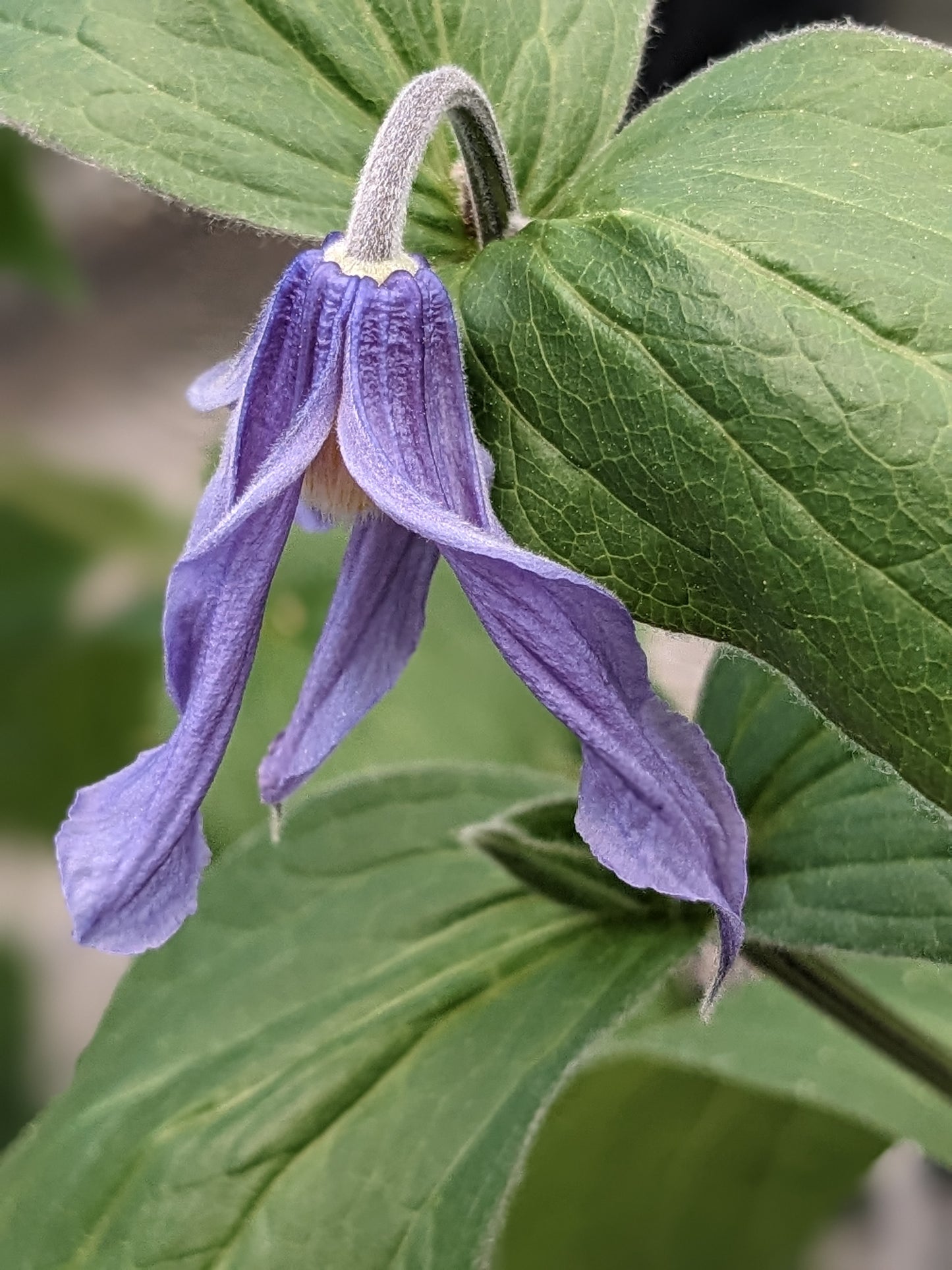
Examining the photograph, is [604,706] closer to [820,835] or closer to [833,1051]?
[820,835]

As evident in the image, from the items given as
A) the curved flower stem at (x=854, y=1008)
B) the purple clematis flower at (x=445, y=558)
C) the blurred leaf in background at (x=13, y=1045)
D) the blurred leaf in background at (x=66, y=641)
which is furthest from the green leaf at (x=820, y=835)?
the blurred leaf in background at (x=13, y=1045)

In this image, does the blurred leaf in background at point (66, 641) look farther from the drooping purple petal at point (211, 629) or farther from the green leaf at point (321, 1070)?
the drooping purple petal at point (211, 629)

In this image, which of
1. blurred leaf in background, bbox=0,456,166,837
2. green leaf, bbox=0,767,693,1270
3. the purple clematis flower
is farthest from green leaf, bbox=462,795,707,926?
blurred leaf in background, bbox=0,456,166,837

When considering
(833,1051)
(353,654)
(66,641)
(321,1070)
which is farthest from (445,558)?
(66,641)

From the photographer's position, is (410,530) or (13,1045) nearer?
(410,530)

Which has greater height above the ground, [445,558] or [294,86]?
[294,86]

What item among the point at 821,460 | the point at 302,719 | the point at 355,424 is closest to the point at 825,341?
the point at 821,460

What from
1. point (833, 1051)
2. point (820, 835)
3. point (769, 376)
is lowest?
point (833, 1051)

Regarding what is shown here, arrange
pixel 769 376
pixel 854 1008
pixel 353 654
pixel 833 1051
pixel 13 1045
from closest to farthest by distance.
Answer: pixel 769 376
pixel 353 654
pixel 854 1008
pixel 833 1051
pixel 13 1045
